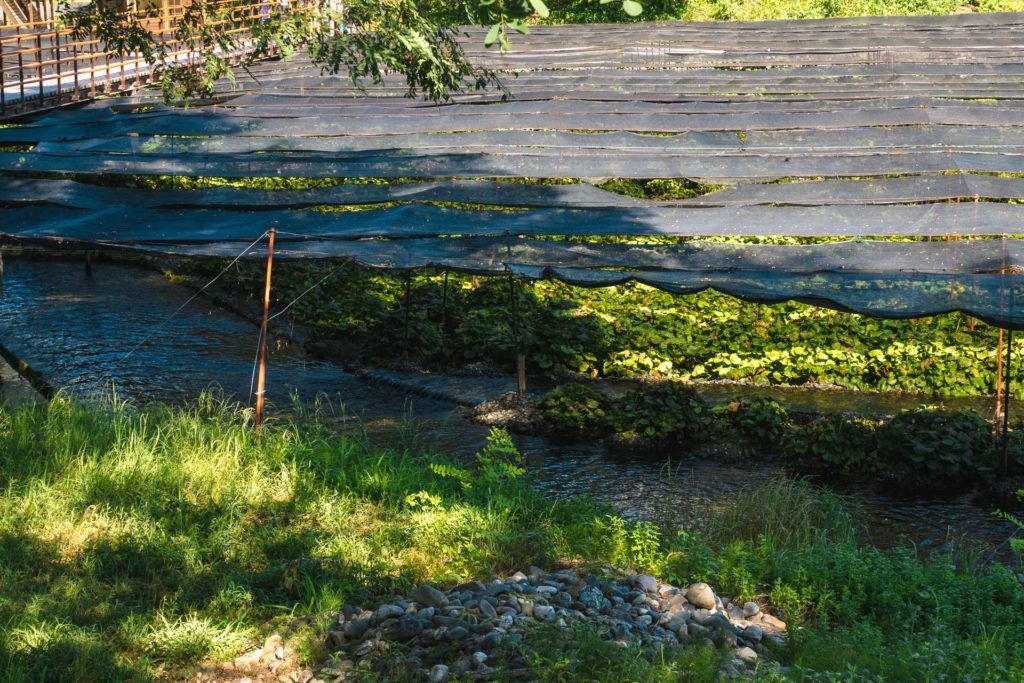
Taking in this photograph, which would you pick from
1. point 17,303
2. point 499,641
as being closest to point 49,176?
point 17,303

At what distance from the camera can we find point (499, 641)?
571 centimetres

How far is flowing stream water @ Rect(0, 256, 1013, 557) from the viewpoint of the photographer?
9.56 meters

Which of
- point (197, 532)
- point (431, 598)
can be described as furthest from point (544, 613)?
point (197, 532)

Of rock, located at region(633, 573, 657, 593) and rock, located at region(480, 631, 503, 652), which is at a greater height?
rock, located at region(480, 631, 503, 652)

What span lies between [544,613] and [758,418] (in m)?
5.69

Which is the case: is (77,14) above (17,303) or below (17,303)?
above

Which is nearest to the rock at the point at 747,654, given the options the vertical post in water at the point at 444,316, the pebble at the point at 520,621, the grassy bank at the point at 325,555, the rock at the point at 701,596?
the pebble at the point at 520,621

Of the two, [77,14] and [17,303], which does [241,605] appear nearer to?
[77,14]

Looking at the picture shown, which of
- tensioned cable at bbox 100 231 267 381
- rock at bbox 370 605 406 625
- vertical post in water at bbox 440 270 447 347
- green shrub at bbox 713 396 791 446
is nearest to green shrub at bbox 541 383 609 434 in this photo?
green shrub at bbox 713 396 791 446

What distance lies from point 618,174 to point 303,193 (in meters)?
3.71

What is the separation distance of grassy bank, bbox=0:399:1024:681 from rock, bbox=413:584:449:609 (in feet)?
1.35

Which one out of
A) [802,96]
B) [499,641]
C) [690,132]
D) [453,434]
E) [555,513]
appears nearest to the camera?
[499,641]

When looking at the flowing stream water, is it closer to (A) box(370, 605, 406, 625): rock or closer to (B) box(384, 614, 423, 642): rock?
(A) box(370, 605, 406, 625): rock

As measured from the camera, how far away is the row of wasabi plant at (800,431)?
33.1ft
